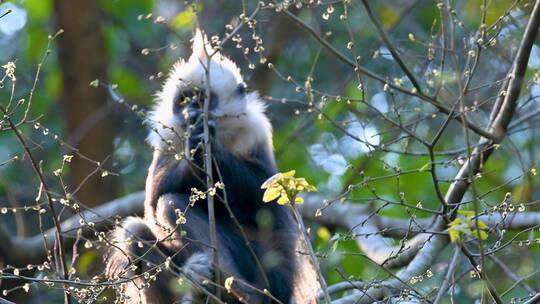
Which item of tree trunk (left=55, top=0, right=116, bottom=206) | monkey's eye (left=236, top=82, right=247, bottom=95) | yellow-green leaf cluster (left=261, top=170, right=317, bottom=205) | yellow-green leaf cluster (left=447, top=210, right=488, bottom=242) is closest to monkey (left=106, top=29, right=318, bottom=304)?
monkey's eye (left=236, top=82, right=247, bottom=95)

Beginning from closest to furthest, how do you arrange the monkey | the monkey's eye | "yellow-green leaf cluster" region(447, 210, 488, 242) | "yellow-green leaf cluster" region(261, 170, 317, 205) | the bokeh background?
"yellow-green leaf cluster" region(447, 210, 488, 242) < "yellow-green leaf cluster" region(261, 170, 317, 205) < the monkey < the monkey's eye < the bokeh background

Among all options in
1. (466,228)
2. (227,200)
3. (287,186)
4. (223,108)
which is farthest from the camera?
(223,108)

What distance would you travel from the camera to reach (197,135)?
4.77 m

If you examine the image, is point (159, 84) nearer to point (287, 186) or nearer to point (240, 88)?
point (240, 88)

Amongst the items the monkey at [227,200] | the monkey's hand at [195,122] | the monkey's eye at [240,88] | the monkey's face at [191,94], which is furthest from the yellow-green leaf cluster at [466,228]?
the monkey's eye at [240,88]

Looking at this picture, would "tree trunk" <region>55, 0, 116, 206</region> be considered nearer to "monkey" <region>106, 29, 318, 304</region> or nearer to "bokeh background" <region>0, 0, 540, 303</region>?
"bokeh background" <region>0, 0, 540, 303</region>

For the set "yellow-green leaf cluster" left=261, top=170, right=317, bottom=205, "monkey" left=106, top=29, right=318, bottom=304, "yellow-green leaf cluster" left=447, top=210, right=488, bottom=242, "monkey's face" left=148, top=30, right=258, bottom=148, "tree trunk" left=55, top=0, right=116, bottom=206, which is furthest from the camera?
"tree trunk" left=55, top=0, right=116, bottom=206

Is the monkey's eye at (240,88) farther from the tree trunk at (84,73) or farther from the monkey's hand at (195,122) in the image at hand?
the tree trunk at (84,73)

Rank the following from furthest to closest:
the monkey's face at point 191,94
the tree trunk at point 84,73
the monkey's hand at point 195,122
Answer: the tree trunk at point 84,73
the monkey's face at point 191,94
the monkey's hand at point 195,122

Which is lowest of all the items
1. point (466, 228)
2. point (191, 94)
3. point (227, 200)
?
point (466, 228)

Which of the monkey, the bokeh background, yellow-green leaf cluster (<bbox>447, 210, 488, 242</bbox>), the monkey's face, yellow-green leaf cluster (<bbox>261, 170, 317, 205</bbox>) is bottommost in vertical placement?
yellow-green leaf cluster (<bbox>447, 210, 488, 242</bbox>)

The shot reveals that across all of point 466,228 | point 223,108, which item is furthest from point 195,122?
point 466,228

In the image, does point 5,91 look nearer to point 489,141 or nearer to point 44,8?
point 44,8

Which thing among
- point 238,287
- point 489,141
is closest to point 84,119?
point 238,287
